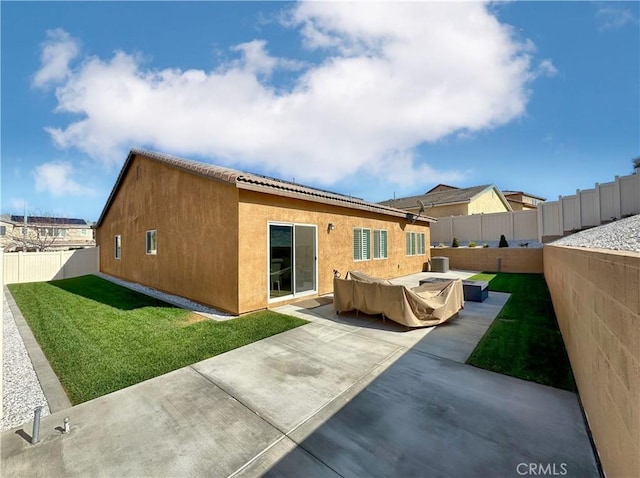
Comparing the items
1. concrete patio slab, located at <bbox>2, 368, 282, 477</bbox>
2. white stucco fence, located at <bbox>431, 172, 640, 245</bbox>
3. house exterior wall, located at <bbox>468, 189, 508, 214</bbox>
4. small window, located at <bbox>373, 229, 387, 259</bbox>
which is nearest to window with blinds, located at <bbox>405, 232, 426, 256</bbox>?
small window, located at <bbox>373, 229, 387, 259</bbox>

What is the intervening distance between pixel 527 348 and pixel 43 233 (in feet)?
162

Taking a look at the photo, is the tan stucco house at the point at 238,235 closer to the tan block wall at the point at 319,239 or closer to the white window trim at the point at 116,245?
the tan block wall at the point at 319,239

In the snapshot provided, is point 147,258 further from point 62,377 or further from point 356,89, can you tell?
point 356,89

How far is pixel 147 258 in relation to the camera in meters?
12.0

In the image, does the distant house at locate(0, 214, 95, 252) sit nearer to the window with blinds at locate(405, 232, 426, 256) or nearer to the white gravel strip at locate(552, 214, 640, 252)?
the window with blinds at locate(405, 232, 426, 256)

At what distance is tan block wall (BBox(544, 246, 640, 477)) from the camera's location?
1.69 m

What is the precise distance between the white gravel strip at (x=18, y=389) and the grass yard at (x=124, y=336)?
0.27m

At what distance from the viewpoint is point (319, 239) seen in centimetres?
943

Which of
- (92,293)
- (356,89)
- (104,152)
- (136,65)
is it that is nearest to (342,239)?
(356,89)

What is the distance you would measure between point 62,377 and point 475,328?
25.1 feet

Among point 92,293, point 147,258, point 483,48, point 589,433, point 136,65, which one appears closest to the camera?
point 589,433

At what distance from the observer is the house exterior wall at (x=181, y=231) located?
757 centimetres

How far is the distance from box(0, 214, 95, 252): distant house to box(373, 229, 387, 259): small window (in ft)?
118

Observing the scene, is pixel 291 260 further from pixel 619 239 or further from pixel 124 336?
pixel 619 239
